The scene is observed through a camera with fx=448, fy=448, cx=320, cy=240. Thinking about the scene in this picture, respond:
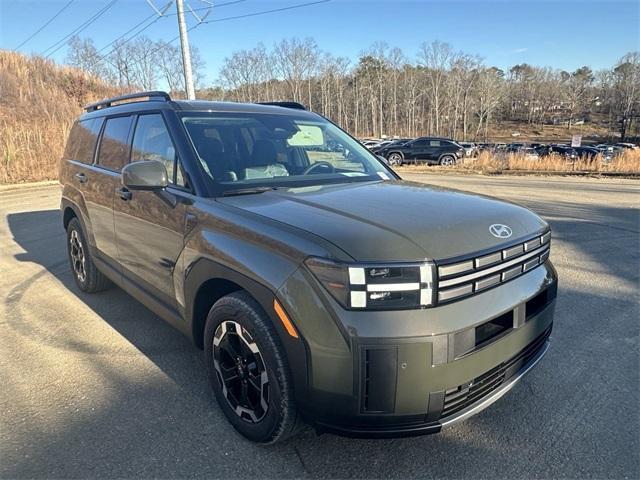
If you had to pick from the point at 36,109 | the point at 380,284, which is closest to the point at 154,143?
the point at 380,284

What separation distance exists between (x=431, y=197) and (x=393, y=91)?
9235 cm

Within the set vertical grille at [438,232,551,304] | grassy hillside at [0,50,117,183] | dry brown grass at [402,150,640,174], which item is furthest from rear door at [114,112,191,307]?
dry brown grass at [402,150,640,174]

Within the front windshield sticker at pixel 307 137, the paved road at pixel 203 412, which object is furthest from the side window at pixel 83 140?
the front windshield sticker at pixel 307 137

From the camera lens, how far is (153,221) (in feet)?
10.2

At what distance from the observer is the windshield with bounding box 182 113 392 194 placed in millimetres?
2984

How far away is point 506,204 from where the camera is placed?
2768 mm

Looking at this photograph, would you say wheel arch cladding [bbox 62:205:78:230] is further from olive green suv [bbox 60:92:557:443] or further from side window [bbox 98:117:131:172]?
olive green suv [bbox 60:92:557:443]

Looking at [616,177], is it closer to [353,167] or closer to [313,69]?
[353,167]

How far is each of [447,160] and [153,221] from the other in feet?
80.2

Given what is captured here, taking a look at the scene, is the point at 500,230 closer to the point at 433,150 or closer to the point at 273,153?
the point at 273,153

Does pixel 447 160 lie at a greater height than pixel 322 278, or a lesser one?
lesser

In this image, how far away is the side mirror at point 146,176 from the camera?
2773 millimetres

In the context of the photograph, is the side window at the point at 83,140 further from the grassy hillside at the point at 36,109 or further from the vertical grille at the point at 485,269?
the grassy hillside at the point at 36,109

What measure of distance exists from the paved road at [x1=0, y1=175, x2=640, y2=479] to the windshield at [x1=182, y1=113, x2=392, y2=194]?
1471mm
